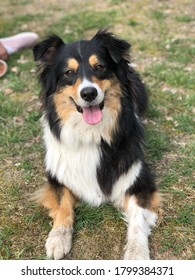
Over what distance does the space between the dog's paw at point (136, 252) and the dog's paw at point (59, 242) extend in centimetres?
47

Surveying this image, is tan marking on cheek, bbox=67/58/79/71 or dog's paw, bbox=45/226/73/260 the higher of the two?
tan marking on cheek, bbox=67/58/79/71

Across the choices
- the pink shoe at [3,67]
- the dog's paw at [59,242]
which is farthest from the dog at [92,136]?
the pink shoe at [3,67]

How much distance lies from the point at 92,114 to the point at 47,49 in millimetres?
674

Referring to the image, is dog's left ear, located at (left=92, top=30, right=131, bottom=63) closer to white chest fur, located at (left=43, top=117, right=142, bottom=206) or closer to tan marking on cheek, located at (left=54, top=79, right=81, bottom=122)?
tan marking on cheek, located at (left=54, top=79, right=81, bottom=122)

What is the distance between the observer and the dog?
10.1ft

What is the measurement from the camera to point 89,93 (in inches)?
114

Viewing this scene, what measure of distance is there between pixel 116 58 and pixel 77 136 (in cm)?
71

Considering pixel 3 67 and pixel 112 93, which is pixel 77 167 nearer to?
pixel 112 93

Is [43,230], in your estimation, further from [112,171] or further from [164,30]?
[164,30]

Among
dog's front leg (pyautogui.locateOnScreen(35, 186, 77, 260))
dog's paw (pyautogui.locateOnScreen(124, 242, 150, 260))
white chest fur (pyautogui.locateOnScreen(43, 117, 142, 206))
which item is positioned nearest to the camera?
dog's paw (pyautogui.locateOnScreen(124, 242, 150, 260))

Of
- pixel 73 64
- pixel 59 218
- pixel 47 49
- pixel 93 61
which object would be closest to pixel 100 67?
pixel 93 61

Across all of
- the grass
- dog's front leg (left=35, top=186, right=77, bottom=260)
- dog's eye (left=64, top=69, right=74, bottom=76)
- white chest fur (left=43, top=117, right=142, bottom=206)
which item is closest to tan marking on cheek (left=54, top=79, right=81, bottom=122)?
dog's eye (left=64, top=69, right=74, bottom=76)

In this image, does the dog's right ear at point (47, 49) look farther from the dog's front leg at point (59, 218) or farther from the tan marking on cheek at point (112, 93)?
the dog's front leg at point (59, 218)
